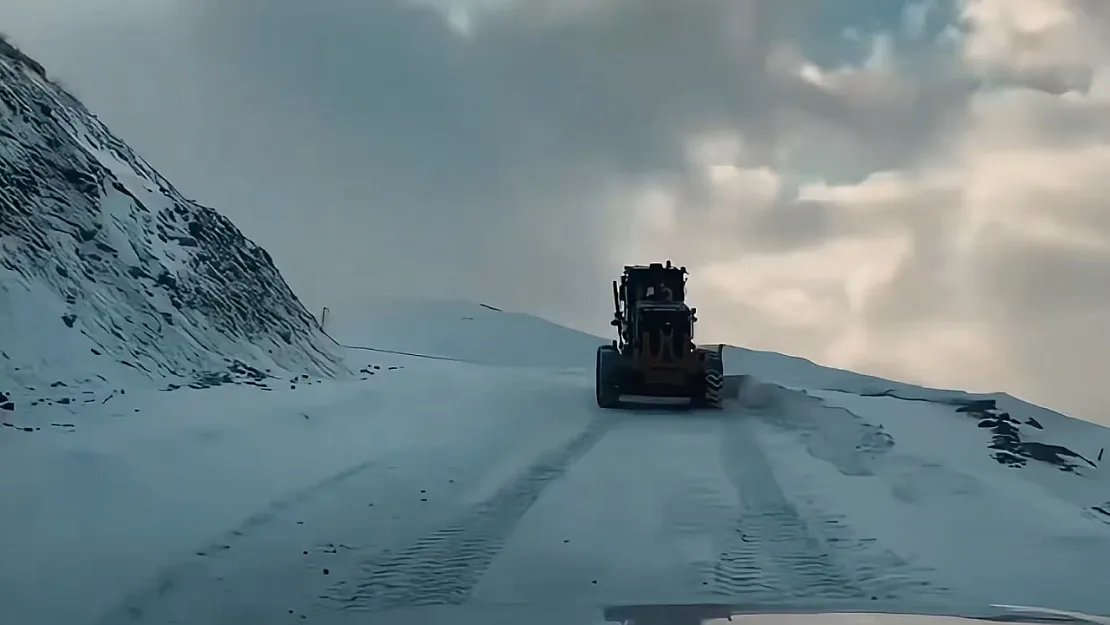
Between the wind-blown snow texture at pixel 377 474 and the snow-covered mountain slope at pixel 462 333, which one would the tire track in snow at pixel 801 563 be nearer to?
the wind-blown snow texture at pixel 377 474

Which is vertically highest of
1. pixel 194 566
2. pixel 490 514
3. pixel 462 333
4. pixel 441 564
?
pixel 462 333

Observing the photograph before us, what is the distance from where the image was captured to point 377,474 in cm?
1305

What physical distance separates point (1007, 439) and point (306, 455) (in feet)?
41.9

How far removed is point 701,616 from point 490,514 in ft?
16.8

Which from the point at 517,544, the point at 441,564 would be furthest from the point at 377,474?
the point at 441,564

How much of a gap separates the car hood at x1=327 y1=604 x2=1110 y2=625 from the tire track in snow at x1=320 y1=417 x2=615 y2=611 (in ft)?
1.44

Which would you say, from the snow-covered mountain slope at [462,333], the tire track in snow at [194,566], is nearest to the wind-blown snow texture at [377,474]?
the tire track in snow at [194,566]

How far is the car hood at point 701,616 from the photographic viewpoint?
5984 millimetres

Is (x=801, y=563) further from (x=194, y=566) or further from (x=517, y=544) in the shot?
(x=194, y=566)

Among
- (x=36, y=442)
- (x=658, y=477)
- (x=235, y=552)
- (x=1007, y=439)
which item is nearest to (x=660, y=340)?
(x=1007, y=439)

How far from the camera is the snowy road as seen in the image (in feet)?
26.0

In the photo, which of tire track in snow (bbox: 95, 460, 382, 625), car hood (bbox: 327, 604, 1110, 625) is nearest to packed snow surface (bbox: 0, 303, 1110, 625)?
tire track in snow (bbox: 95, 460, 382, 625)

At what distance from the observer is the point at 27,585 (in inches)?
322

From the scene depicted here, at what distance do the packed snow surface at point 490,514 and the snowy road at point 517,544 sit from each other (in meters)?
0.04
